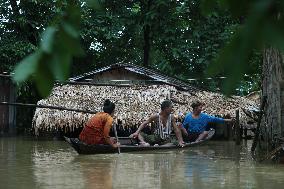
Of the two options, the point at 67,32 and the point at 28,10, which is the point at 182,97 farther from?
the point at 67,32

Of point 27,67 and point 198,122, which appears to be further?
point 198,122

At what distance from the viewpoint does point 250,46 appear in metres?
1.10

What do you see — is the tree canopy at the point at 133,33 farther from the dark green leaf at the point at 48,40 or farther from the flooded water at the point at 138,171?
the dark green leaf at the point at 48,40

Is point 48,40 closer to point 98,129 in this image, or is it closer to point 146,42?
point 98,129

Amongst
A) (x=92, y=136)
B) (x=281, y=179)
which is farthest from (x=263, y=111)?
(x=92, y=136)

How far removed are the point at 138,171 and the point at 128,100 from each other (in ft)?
27.0

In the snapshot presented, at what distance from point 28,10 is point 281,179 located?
518 inches

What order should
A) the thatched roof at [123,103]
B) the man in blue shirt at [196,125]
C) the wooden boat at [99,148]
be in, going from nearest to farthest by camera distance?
the wooden boat at [99,148]
the man in blue shirt at [196,125]
the thatched roof at [123,103]

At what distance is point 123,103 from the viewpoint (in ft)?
53.4

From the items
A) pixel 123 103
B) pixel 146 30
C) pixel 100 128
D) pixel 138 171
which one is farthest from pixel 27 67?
pixel 146 30

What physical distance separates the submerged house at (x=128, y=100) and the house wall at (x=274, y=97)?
20.1ft

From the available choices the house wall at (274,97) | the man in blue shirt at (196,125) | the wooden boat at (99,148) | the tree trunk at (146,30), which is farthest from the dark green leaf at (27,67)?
the tree trunk at (146,30)

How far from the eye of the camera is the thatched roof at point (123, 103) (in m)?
15.7

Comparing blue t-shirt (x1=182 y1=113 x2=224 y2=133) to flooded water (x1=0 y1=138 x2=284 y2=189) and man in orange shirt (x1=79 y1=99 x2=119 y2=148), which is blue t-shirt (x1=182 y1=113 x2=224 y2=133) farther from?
man in orange shirt (x1=79 y1=99 x2=119 y2=148)
